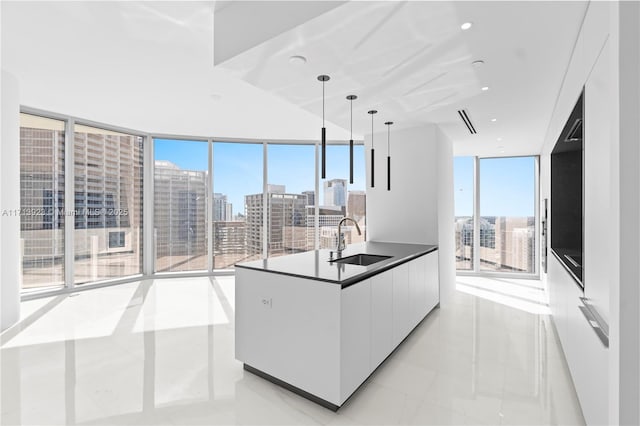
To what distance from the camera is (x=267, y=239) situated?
621 centimetres

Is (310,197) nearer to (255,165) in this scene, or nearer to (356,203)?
(356,203)

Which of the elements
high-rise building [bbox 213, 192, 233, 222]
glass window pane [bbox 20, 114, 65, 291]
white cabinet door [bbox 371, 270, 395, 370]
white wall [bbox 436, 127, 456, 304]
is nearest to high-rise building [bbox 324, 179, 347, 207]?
high-rise building [bbox 213, 192, 233, 222]

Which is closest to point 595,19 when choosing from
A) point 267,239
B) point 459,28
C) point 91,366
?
point 459,28

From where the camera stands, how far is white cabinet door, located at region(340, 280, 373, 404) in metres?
1.98

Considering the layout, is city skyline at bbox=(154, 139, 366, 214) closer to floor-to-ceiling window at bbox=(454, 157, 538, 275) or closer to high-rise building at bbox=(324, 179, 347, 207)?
high-rise building at bbox=(324, 179, 347, 207)

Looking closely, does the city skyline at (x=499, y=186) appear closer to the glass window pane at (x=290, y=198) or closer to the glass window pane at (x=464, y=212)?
the glass window pane at (x=464, y=212)

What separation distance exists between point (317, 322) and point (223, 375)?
38.9 inches

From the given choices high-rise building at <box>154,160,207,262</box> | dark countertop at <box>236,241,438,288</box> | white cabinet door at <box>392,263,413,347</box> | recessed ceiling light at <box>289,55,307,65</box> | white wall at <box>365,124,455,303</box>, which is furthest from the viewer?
high-rise building at <box>154,160,207,262</box>

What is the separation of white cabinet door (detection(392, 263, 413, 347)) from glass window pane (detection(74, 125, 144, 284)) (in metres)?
4.89

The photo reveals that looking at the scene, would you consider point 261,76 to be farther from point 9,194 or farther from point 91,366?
point 9,194

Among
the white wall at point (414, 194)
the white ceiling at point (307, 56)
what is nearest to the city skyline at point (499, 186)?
the white wall at point (414, 194)

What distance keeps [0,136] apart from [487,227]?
24.8ft

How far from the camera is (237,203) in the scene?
243 inches

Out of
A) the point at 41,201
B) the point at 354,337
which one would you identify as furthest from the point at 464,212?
the point at 41,201
